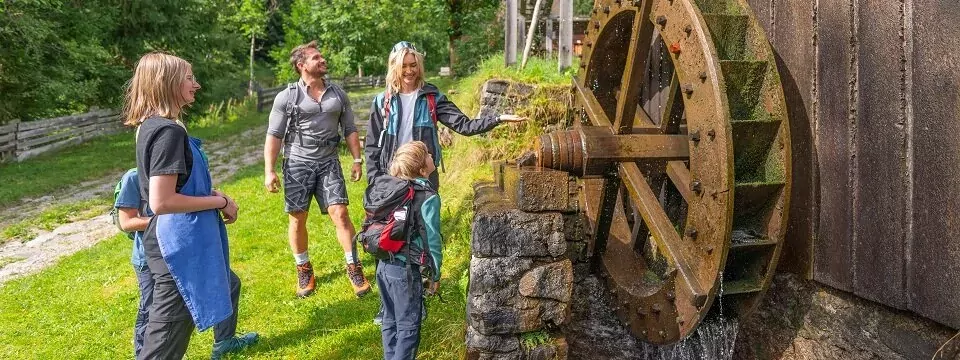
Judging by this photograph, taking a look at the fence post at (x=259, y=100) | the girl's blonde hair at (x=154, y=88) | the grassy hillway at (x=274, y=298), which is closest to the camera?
the girl's blonde hair at (x=154, y=88)

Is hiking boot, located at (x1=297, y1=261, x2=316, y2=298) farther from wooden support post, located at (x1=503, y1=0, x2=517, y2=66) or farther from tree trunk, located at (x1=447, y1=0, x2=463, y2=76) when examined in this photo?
tree trunk, located at (x1=447, y1=0, x2=463, y2=76)

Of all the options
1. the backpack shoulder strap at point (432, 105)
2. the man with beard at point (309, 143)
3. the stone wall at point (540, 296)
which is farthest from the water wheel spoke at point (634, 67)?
the man with beard at point (309, 143)

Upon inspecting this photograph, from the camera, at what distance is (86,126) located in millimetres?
15055

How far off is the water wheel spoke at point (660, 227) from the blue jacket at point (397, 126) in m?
0.99

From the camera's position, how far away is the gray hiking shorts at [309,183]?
477 centimetres

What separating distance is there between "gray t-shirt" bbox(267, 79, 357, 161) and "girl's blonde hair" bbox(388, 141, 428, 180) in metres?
1.47

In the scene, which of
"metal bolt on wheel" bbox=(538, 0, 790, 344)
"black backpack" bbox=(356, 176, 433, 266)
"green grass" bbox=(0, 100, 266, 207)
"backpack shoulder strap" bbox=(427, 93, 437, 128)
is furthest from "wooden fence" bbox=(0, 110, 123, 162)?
"metal bolt on wheel" bbox=(538, 0, 790, 344)

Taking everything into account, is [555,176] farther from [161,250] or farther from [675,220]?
[161,250]

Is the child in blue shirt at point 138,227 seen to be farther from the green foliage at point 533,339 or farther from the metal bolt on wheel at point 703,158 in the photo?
the metal bolt on wheel at point 703,158

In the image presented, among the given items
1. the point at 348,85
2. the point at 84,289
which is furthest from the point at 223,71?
the point at 84,289

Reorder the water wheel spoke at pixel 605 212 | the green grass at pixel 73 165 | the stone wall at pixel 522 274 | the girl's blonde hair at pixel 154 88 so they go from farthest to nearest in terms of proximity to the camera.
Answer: the green grass at pixel 73 165 → the water wheel spoke at pixel 605 212 → the stone wall at pixel 522 274 → the girl's blonde hair at pixel 154 88

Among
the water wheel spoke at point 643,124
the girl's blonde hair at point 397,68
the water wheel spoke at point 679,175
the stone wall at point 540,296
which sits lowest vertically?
the stone wall at point 540,296

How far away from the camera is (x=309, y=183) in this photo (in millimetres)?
4777

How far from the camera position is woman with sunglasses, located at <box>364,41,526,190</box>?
13.9 feet
